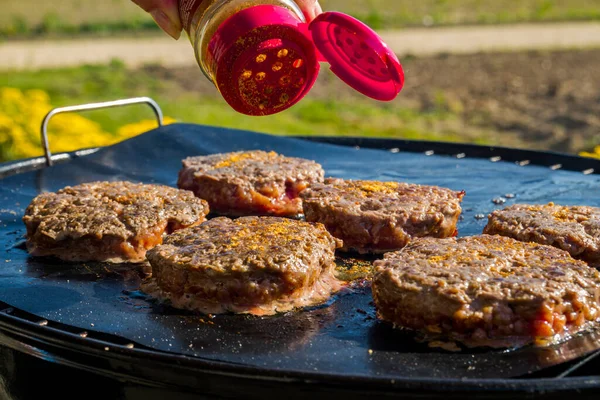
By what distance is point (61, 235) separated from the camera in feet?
12.1

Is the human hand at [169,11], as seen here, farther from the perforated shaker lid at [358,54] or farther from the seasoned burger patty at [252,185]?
the seasoned burger patty at [252,185]

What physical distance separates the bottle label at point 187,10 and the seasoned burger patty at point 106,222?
94cm

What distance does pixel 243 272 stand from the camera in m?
3.04

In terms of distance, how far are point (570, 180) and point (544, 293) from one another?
242 cm

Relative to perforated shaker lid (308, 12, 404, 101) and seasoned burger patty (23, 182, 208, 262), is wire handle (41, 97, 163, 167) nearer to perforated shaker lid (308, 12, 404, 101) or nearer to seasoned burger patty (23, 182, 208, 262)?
seasoned burger patty (23, 182, 208, 262)

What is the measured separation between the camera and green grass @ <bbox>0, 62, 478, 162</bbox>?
1027 cm

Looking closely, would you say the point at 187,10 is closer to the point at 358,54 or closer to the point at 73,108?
the point at 358,54

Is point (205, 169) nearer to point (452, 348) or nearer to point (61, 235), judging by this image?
point (61, 235)

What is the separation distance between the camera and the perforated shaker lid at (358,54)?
3045mm

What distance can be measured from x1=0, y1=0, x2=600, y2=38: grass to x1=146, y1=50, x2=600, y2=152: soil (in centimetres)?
304

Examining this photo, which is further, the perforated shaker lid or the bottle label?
the bottle label

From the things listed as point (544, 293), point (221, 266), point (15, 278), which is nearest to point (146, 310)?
point (221, 266)

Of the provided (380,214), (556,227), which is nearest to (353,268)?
(380,214)

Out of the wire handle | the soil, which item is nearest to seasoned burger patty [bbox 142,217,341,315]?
the wire handle
